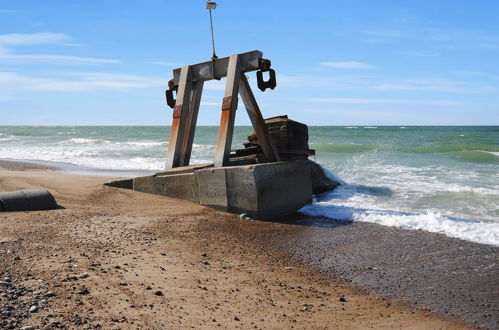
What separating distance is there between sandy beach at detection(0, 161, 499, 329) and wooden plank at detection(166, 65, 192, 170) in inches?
70.7

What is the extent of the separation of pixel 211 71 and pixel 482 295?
19.0 feet

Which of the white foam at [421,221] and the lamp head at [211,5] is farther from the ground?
the lamp head at [211,5]

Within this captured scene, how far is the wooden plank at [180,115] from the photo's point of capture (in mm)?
8500

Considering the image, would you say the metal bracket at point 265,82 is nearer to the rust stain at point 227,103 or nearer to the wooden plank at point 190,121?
the rust stain at point 227,103

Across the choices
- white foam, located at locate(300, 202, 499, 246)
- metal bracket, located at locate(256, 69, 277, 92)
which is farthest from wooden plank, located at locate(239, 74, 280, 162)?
white foam, located at locate(300, 202, 499, 246)

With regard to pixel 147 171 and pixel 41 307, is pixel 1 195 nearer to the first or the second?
pixel 41 307

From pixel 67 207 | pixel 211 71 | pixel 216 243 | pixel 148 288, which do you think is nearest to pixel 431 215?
pixel 216 243

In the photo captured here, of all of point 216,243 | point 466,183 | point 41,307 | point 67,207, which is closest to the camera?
point 41,307

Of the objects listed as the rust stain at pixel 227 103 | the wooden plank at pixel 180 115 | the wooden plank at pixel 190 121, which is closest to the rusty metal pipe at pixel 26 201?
the wooden plank at pixel 180 115

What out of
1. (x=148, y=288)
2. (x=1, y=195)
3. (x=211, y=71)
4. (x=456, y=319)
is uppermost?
(x=211, y=71)

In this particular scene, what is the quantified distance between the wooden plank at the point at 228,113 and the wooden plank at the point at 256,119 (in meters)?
0.25

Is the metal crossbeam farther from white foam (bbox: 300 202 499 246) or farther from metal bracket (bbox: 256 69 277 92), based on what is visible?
white foam (bbox: 300 202 499 246)

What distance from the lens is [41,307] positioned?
3182 millimetres

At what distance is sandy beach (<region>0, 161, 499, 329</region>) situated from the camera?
11.1 feet
